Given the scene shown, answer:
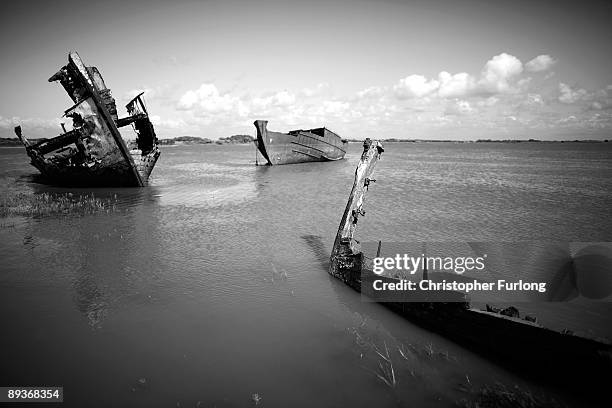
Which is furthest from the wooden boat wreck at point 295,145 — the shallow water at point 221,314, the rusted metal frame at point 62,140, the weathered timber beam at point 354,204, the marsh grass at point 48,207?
the weathered timber beam at point 354,204

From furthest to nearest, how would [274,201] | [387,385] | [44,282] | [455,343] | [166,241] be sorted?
[274,201] → [166,241] → [44,282] → [455,343] → [387,385]

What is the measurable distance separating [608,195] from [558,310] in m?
15.4

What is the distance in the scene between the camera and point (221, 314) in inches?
219

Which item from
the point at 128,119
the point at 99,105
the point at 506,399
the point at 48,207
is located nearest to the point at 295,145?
the point at 128,119

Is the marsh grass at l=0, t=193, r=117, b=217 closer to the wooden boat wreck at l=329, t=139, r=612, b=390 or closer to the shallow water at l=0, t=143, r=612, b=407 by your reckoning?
the shallow water at l=0, t=143, r=612, b=407

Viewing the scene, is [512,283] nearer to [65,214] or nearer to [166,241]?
[166,241]

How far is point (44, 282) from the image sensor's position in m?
6.55

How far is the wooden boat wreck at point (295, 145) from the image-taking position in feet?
103

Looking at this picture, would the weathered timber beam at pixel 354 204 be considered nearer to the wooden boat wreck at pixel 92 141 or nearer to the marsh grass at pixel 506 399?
the marsh grass at pixel 506 399

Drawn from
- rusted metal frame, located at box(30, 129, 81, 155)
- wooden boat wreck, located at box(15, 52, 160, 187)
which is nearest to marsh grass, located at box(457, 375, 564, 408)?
wooden boat wreck, located at box(15, 52, 160, 187)

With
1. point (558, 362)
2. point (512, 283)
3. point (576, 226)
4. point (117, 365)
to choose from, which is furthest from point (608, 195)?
point (117, 365)

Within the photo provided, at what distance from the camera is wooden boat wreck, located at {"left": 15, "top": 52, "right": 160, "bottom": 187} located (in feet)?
49.9

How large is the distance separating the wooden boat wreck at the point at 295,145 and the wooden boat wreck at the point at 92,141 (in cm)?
1257

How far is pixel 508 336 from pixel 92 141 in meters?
18.0
